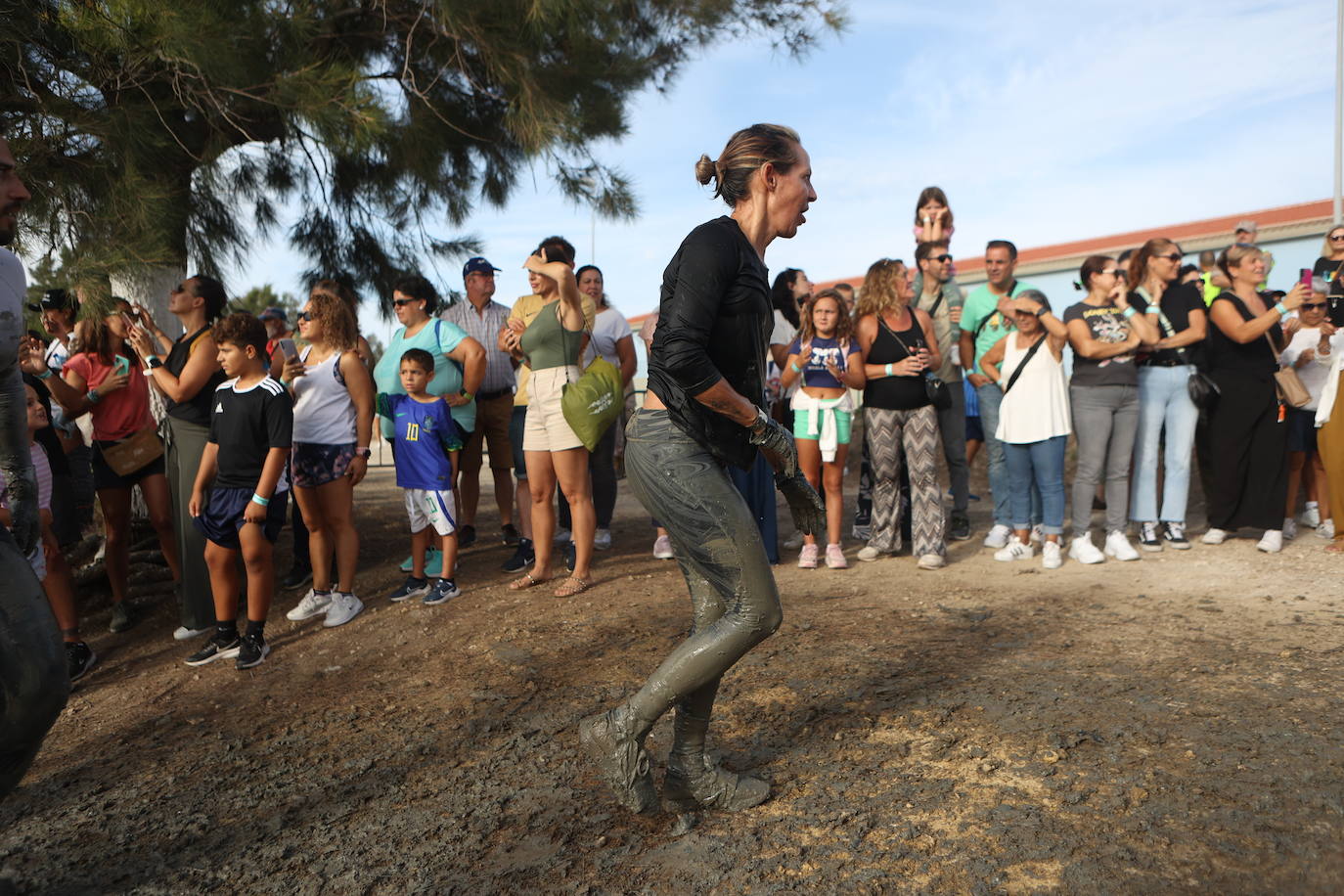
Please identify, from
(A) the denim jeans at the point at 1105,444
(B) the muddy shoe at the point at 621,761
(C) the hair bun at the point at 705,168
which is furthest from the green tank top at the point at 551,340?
(A) the denim jeans at the point at 1105,444

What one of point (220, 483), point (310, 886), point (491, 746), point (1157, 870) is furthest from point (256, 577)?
point (1157, 870)

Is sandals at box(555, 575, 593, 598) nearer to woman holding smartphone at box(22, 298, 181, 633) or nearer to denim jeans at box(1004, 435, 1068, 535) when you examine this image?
woman holding smartphone at box(22, 298, 181, 633)

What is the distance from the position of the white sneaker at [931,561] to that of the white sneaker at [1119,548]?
3.60ft

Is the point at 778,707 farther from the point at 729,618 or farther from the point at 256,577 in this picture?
the point at 256,577

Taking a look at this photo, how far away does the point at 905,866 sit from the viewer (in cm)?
244

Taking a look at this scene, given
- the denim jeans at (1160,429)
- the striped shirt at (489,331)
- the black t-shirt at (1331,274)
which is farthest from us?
the striped shirt at (489,331)

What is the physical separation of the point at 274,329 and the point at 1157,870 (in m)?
6.72

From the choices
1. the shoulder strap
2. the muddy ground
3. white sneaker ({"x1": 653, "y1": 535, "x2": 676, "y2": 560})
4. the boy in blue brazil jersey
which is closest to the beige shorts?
the boy in blue brazil jersey

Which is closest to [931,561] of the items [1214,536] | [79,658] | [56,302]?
[1214,536]

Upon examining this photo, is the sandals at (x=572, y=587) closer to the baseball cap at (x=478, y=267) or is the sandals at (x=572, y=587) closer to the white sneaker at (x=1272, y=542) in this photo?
the baseball cap at (x=478, y=267)

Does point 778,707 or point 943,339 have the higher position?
point 943,339

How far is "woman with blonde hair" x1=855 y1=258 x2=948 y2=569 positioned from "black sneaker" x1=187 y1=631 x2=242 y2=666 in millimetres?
3734

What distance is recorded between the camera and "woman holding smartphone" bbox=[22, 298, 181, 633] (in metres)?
5.62

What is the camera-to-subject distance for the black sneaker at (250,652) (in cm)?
471
